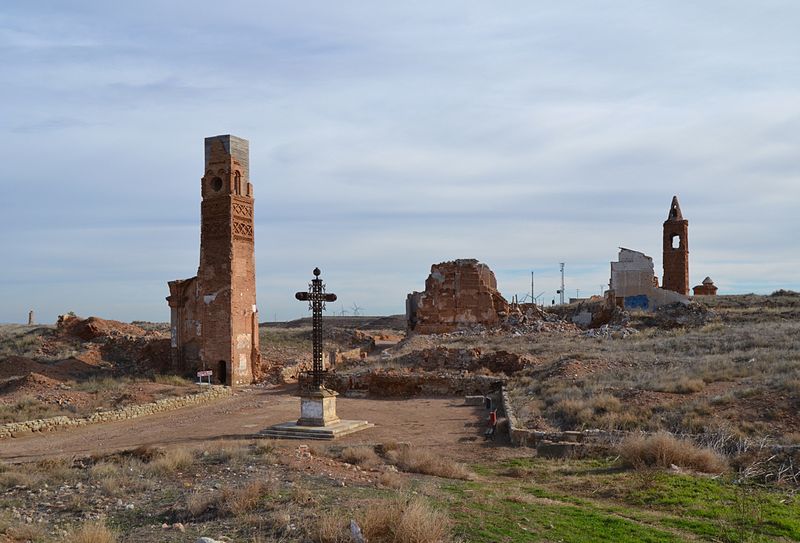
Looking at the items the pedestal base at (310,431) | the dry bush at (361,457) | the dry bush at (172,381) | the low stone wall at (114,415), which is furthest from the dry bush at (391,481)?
the dry bush at (172,381)

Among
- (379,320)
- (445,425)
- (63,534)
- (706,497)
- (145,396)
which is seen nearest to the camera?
(63,534)

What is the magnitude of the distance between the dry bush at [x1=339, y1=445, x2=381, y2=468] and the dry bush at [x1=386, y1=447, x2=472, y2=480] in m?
0.31

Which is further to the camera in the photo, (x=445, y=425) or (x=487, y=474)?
(x=445, y=425)

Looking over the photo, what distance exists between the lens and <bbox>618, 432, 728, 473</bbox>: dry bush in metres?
10.4

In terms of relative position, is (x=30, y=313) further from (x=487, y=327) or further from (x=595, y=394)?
(x=595, y=394)

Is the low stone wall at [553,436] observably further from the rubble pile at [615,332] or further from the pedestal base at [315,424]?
the rubble pile at [615,332]

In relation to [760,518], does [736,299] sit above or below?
above

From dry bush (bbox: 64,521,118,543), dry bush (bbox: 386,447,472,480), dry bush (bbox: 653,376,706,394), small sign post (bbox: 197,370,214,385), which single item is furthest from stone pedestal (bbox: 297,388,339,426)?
small sign post (bbox: 197,370,214,385)

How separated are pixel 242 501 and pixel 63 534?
1.79 m

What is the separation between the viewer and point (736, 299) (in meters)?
44.8

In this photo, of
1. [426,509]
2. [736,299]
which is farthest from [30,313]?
[426,509]

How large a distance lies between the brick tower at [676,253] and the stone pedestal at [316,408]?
112 feet

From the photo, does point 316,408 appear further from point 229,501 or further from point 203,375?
point 203,375

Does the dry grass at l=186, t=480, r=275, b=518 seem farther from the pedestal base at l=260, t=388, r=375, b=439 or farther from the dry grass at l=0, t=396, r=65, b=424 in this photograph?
the dry grass at l=0, t=396, r=65, b=424
